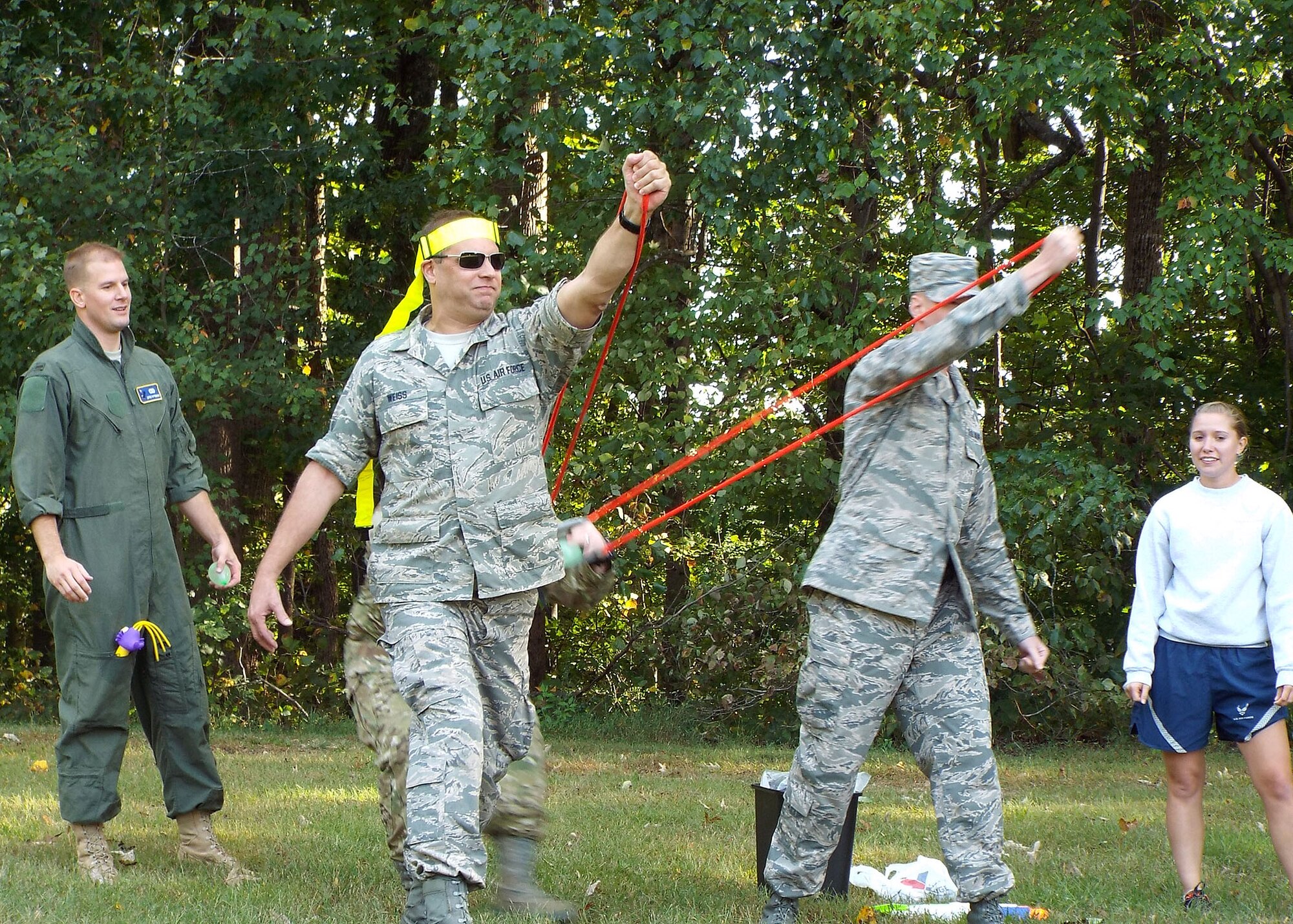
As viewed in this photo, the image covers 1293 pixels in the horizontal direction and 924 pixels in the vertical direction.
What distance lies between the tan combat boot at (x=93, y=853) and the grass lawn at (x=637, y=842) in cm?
9

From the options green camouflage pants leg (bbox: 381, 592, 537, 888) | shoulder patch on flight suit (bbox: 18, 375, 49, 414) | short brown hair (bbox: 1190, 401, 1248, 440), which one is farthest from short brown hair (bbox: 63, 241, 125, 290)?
short brown hair (bbox: 1190, 401, 1248, 440)

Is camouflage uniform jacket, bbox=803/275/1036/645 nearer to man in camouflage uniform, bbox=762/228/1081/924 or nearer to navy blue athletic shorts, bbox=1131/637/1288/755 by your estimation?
man in camouflage uniform, bbox=762/228/1081/924

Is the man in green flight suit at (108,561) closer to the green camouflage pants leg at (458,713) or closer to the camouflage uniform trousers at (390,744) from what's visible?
the camouflage uniform trousers at (390,744)

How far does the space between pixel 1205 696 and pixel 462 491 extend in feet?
9.45

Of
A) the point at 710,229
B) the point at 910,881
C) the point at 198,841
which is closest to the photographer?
the point at 910,881

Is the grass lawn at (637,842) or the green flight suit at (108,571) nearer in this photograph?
the grass lawn at (637,842)

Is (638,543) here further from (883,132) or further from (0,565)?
(0,565)

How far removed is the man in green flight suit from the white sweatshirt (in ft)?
11.5

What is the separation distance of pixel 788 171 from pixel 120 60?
20.0 feet

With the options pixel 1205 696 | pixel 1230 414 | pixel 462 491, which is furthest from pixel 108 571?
pixel 1230 414

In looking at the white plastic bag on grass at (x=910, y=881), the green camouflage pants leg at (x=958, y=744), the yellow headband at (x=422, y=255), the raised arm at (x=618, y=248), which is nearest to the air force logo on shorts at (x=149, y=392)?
the yellow headband at (x=422, y=255)

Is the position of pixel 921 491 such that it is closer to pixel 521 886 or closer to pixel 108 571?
pixel 521 886

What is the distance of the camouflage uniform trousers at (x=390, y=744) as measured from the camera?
4.52 m

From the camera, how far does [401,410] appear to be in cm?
419
